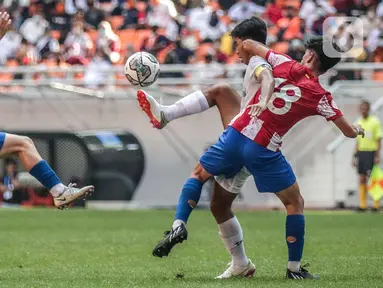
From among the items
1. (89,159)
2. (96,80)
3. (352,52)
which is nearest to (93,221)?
(89,159)

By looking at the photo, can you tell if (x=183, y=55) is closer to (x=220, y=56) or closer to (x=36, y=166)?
(x=220, y=56)

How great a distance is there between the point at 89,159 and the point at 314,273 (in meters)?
12.9

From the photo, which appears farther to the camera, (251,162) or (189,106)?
(189,106)

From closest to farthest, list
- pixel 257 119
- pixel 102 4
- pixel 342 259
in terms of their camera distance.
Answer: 1. pixel 257 119
2. pixel 342 259
3. pixel 102 4

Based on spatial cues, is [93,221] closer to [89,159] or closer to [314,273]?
[89,159]

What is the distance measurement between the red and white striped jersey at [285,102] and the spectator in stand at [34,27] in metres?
18.4

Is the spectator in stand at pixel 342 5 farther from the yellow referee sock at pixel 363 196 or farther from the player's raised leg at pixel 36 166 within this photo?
the player's raised leg at pixel 36 166

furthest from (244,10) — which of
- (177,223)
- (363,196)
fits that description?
(177,223)

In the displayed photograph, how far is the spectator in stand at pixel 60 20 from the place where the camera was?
26016 millimetres

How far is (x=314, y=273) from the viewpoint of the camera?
8.86m

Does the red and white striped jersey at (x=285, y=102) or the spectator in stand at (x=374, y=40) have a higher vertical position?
the red and white striped jersey at (x=285, y=102)

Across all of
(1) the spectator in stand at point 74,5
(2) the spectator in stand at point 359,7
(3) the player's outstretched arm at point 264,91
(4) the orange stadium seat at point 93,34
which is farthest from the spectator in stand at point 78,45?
(3) the player's outstretched arm at point 264,91

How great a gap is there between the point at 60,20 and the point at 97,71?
17.3 feet

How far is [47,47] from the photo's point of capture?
2528 centimetres
